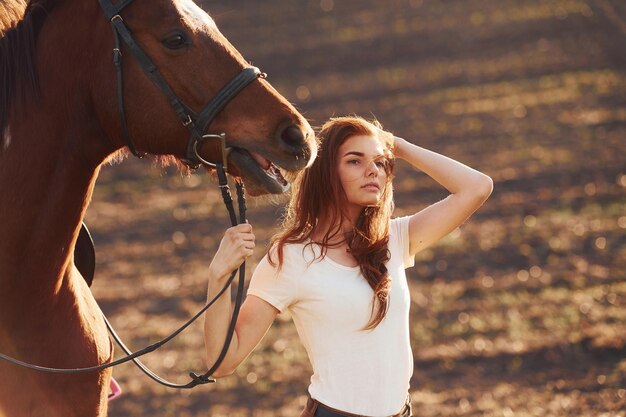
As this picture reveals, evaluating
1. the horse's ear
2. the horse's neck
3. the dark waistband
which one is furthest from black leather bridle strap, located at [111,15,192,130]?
the dark waistband

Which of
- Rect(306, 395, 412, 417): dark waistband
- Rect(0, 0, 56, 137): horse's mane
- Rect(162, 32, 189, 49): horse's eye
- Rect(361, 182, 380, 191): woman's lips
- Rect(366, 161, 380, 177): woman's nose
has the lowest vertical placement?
Rect(306, 395, 412, 417): dark waistband

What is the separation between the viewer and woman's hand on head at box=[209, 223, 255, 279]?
2.63 metres

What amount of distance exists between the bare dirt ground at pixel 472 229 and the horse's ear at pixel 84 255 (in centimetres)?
60

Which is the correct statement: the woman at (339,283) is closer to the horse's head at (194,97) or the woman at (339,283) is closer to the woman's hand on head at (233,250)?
the woman's hand on head at (233,250)

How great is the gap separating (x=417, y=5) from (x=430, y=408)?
719 inches

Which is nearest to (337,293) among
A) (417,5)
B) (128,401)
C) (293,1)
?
(128,401)

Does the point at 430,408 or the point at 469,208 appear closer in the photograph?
the point at 469,208

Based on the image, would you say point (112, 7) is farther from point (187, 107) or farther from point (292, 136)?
point (292, 136)

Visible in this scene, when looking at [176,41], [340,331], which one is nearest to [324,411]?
[340,331]

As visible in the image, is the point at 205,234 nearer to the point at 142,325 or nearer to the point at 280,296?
the point at 142,325

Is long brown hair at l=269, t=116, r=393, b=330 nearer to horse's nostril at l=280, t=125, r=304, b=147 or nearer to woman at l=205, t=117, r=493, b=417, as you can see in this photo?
woman at l=205, t=117, r=493, b=417

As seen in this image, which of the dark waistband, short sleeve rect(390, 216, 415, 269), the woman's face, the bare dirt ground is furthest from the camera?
the bare dirt ground

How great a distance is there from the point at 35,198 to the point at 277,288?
73 centimetres

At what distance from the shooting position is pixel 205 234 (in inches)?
407
